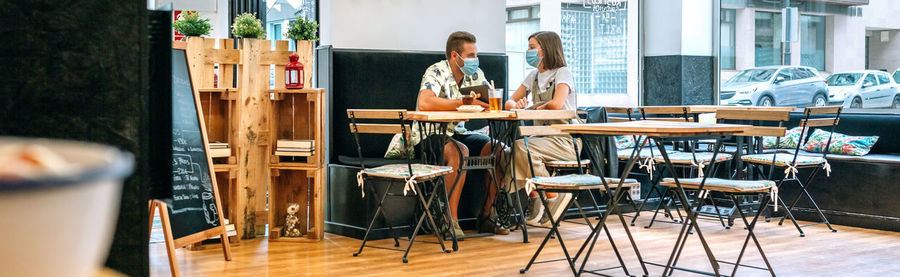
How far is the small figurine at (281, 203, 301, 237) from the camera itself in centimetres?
590

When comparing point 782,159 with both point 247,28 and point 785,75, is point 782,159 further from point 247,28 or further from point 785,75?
point 247,28

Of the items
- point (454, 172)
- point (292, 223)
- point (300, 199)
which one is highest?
point (454, 172)

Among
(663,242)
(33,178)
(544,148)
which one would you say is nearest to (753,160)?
(663,242)

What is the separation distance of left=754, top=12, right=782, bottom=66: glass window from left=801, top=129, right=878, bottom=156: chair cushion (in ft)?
5.13

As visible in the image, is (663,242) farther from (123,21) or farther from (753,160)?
(123,21)

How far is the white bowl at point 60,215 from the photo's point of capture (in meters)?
0.46

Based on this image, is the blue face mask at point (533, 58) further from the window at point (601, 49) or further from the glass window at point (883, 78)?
the glass window at point (883, 78)

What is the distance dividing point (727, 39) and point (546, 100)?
347 cm

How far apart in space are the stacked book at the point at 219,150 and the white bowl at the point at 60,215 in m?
5.26

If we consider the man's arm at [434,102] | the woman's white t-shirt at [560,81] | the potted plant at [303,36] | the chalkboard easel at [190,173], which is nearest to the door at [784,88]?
the woman's white t-shirt at [560,81]

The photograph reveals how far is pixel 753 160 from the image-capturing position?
6.46 meters

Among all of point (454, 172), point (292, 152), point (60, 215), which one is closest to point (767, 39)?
point (454, 172)

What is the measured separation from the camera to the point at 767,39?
8680mm

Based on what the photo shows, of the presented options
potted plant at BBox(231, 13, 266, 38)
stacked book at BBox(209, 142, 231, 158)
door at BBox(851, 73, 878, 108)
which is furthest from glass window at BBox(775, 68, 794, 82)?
stacked book at BBox(209, 142, 231, 158)
